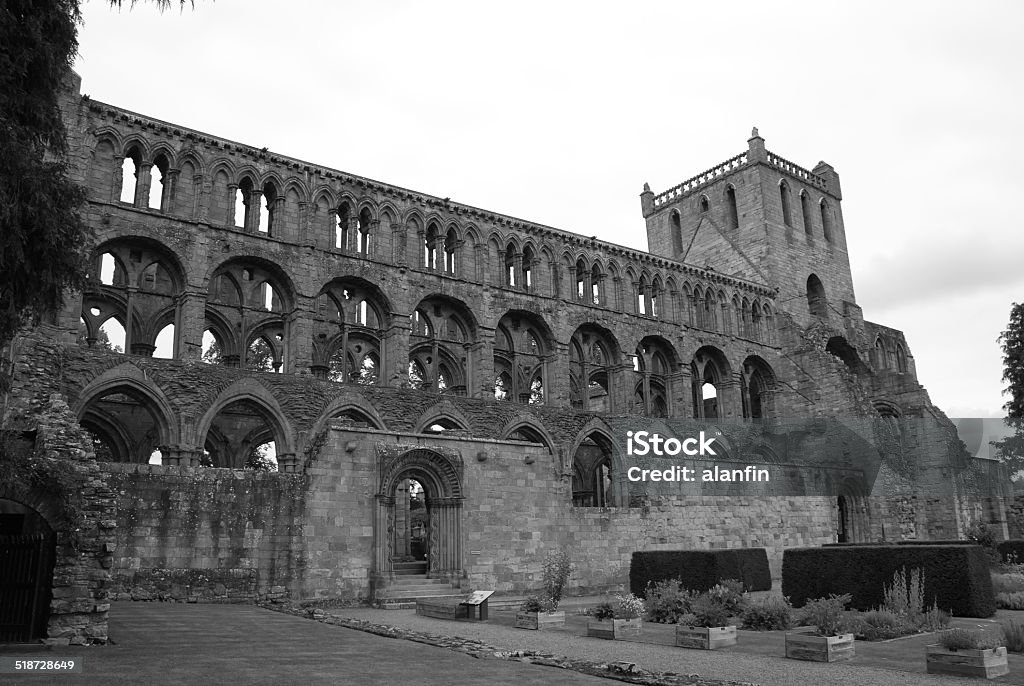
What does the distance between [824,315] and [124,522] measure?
40.4 metres

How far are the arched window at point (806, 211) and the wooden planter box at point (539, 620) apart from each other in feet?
130

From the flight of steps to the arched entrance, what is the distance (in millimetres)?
8995


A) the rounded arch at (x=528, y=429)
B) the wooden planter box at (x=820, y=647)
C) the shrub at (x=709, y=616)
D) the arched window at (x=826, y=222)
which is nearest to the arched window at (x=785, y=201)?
the arched window at (x=826, y=222)

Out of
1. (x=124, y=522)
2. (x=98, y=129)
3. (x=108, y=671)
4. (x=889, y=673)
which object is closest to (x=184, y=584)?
(x=124, y=522)

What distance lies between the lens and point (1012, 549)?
27469 millimetres

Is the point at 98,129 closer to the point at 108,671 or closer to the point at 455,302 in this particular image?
the point at 455,302

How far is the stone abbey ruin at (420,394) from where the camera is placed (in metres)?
19.3

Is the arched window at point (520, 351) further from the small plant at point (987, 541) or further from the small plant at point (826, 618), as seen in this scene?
the small plant at point (826, 618)

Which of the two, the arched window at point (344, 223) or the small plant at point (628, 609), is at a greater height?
the arched window at point (344, 223)

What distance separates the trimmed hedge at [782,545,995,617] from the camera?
51.9 feet


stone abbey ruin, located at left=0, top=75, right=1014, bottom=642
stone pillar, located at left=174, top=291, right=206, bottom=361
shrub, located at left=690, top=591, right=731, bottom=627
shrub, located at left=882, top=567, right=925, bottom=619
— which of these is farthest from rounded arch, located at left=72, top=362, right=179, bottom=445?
shrub, located at left=882, top=567, right=925, bottom=619

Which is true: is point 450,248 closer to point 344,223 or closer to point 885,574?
point 344,223

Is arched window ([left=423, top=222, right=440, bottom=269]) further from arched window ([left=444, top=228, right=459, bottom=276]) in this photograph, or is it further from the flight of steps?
the flight of steps

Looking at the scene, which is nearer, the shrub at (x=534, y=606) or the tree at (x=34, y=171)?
the tree at (x=34, y=171)
